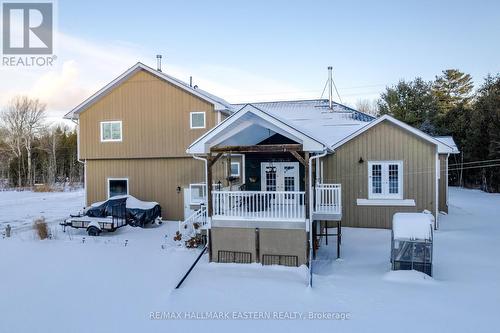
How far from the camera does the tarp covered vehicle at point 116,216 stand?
12961mm

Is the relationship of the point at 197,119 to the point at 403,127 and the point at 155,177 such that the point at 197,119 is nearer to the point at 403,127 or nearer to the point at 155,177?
the point at 155,177

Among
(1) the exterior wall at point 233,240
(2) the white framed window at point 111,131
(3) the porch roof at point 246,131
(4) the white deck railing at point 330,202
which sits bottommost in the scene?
(1) the exterior wall at point 233,240

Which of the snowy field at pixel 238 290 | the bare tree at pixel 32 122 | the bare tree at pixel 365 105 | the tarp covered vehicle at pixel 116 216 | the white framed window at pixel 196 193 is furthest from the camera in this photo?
the bare tree at pixel 365 105

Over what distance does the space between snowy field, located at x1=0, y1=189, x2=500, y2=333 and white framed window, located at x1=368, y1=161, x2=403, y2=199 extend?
2403 millimetres

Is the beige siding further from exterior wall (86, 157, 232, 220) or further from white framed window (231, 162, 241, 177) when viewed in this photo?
white framed window (231, 162, 241, 177)

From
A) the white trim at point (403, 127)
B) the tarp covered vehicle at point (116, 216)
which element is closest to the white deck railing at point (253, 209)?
the white trim at point (403, 127)

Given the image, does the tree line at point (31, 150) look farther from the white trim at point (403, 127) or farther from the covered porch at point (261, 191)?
the white trim at point (403, 127)

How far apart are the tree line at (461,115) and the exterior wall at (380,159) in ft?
47.8

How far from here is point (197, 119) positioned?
1494cm

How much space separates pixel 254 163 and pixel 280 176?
3.48ft

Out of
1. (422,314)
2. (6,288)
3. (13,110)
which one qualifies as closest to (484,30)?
(422,314)

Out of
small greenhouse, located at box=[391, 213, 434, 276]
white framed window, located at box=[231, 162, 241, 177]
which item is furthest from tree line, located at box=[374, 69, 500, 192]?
small greenhouse, located at box=[391, 213, 434, 276]

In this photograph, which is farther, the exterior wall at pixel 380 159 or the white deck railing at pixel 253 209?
the exterior wall at pixel 380 159

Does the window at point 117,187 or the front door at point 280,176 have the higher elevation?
the front door at point 280,176
